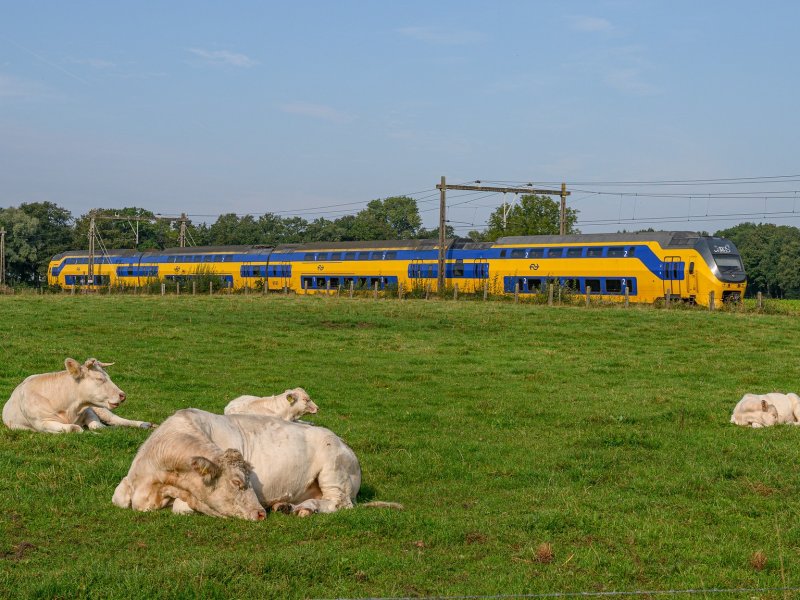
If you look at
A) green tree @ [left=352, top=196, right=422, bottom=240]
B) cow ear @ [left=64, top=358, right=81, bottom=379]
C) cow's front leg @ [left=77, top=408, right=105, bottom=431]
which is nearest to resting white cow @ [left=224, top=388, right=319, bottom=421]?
cow's front leg @ [left=77, top=408, right=105, bottom=431]

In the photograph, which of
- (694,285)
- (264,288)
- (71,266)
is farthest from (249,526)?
(71,266)

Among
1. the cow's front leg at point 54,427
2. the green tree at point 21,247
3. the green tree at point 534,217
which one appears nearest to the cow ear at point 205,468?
the cow's front leg at point 54,427

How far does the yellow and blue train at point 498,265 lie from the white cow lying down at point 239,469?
39500mm

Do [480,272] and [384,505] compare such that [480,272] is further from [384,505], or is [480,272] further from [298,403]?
[384,505]

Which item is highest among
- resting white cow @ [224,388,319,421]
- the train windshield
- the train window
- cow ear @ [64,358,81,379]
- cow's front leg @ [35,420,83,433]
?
the train windshield

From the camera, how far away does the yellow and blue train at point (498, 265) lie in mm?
47281

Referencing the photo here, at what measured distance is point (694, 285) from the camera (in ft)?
154

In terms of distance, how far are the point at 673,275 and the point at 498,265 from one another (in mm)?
11645

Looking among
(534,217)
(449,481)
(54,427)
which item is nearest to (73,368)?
(54,427)

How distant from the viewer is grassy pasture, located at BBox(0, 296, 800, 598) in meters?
6.74

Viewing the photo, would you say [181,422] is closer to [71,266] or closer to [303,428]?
[303,428]

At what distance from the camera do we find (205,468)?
25.8ft

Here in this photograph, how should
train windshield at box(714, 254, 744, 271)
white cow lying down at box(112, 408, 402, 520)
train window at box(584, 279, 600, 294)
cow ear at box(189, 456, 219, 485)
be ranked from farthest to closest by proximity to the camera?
train window at box(584, 279, 600, 294), train windshield at box(714, 254, 744, 271), white cow lying down at box(112, 408, 402, 520), cow ear at box(189, 456, 219, 485)

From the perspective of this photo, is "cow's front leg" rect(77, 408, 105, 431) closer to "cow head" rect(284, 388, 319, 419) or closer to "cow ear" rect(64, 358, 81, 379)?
"cow ear" rect(64, 358, 81, 379)
